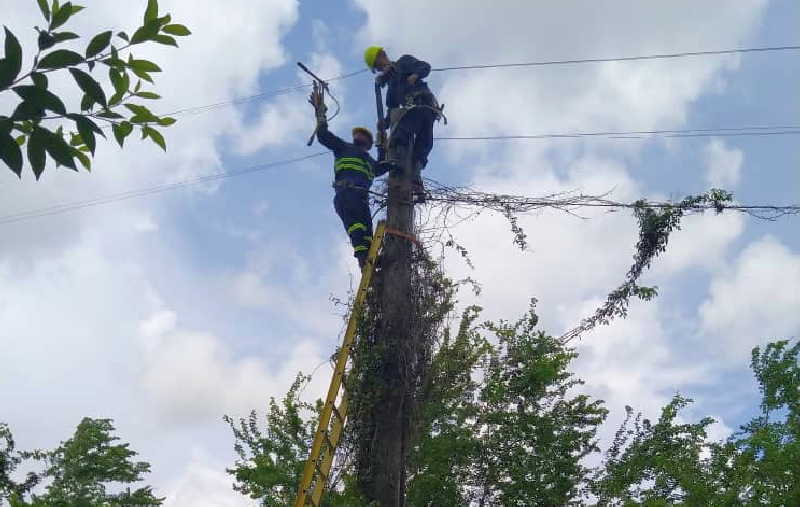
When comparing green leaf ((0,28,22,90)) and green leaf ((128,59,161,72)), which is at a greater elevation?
green leaf ((128,59,161,72))

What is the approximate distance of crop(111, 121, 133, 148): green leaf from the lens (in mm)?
2352

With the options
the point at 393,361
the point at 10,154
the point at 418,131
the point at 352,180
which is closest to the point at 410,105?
the point at 418,131

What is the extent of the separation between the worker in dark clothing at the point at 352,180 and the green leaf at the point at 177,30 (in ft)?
15.7

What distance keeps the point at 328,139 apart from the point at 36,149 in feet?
18.8

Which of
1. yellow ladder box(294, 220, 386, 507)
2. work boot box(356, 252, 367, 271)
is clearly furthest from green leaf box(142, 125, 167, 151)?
work boot box(356, 252, 367, 271)

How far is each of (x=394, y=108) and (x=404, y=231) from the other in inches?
53.6

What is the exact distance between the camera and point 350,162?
24.6ft

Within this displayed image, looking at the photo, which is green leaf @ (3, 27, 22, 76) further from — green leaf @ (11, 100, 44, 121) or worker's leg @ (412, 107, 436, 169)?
worker's leg @ (412, 107, 436, 169)

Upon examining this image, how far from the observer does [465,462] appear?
9.77 metres

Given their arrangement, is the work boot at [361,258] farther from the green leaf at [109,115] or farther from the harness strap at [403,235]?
the green leaf at [109,115]

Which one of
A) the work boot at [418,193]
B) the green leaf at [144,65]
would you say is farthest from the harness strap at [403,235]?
the green leaf at [144,65]

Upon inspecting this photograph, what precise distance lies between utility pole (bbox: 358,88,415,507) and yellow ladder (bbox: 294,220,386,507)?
0.13 meters

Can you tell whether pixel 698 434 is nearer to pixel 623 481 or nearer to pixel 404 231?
pixel 623 481

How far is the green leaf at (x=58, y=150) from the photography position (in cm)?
197
